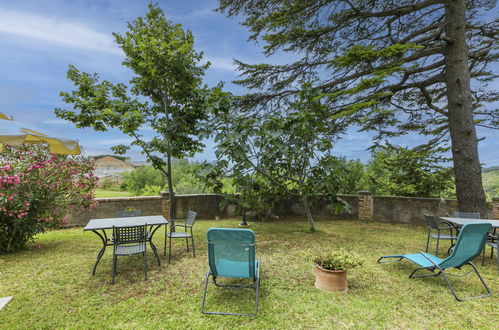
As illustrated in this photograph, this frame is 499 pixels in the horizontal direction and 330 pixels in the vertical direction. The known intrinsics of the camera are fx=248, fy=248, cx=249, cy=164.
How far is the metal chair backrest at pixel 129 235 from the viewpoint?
3848 mm

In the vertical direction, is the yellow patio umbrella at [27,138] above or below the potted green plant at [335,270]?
above

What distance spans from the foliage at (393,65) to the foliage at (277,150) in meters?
0.74

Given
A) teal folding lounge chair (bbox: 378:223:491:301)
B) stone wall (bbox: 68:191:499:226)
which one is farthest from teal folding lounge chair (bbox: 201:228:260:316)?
stone wall (bbox: 68:191:499:226)

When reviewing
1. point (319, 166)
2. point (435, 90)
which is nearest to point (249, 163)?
point (319, 166)

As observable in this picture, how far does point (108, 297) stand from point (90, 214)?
5.85 m

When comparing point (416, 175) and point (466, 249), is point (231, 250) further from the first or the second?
point (416, 175)

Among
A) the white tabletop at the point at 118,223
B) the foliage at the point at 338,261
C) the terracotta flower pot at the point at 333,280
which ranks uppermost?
the white tabletop at the point at 118,223

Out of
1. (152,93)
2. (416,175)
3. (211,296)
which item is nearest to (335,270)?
(211,296)

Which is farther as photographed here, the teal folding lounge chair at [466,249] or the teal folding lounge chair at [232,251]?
the teal folding lounge chair at [466,249]

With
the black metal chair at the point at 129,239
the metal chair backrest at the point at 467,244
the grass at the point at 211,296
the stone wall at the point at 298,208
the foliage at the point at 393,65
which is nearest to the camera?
the grass at the point at 211,296

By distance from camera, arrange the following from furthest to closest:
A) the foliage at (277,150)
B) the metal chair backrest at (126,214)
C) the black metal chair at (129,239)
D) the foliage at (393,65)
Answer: the foliage at (393,65) → the foliage at (277,150) → the metal chair backrest at (126,214) → the black metal chair at (129,239)

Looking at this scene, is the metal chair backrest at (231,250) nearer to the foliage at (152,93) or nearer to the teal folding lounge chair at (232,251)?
the teal folding lounge chair at (232,251)

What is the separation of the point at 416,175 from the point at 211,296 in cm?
1036

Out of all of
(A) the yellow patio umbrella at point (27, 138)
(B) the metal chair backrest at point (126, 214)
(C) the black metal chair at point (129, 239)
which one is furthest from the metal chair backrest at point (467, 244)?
(A) the yellow patio umbrella at point (27, 138)
